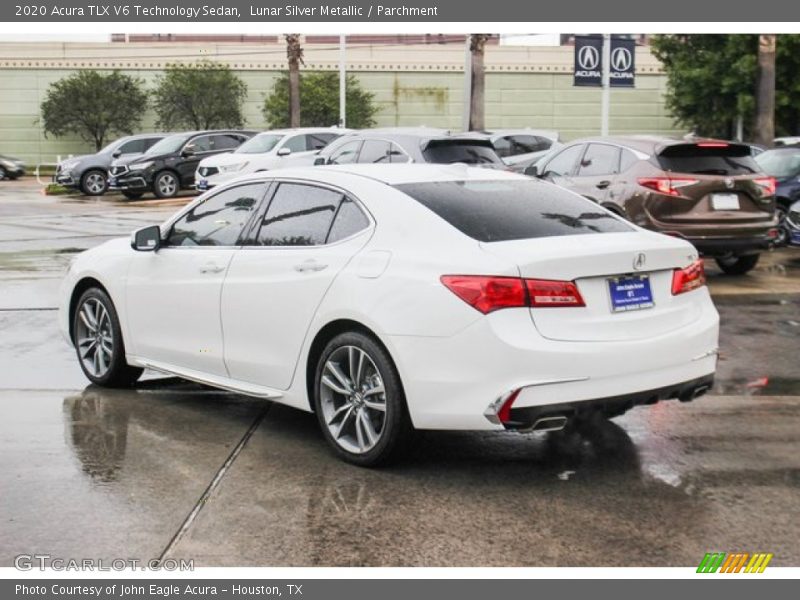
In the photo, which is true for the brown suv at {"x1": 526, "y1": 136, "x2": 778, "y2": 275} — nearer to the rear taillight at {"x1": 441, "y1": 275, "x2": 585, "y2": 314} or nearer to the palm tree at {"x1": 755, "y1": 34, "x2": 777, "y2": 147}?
the rear taillight at {"x1": 441, "y1": 275, "x2": 585, "y2": 314}

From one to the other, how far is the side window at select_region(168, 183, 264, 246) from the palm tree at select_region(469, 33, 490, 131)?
25.6m

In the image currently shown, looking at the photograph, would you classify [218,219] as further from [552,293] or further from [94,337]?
[552,293]

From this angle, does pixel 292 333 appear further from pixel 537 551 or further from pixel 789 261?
pixel 789 261

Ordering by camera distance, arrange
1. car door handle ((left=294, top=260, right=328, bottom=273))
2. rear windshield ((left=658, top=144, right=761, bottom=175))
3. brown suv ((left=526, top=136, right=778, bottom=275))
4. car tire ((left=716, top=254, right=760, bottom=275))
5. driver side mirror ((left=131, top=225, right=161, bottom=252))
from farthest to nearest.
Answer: car tire ((left=716, top=254, right=760, bottom=275))
rear windshield ((left=658, top=144, right=761, bottom=175))
brown suv ((left=526, top=136, right=778, bottom=275))
driver side mirror ((left=131, top=225, right=161, bottom=252))
car door handle ((left=294, top=260, right=328, bottom=273))

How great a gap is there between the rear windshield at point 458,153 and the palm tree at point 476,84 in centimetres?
1641

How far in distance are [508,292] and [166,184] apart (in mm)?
25531

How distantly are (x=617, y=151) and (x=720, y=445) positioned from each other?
707 centimetres

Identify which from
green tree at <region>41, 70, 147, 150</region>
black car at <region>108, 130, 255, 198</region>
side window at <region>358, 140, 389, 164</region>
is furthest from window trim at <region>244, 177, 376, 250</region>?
green tree at <region>41, 70, 147, 150</region>

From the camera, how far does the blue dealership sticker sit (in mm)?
5383

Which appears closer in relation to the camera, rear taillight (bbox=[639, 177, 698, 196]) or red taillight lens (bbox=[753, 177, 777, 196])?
rear taillight (bbox=[639, 177, 698, 196])

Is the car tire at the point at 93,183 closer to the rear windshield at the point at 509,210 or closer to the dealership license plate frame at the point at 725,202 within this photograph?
the dealership license plate frame at the point at 725,202

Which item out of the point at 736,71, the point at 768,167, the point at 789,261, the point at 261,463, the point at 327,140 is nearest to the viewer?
the point at 261,463

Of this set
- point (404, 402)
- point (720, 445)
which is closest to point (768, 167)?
point (720, 445)

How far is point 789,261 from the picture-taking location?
47.9 ft
